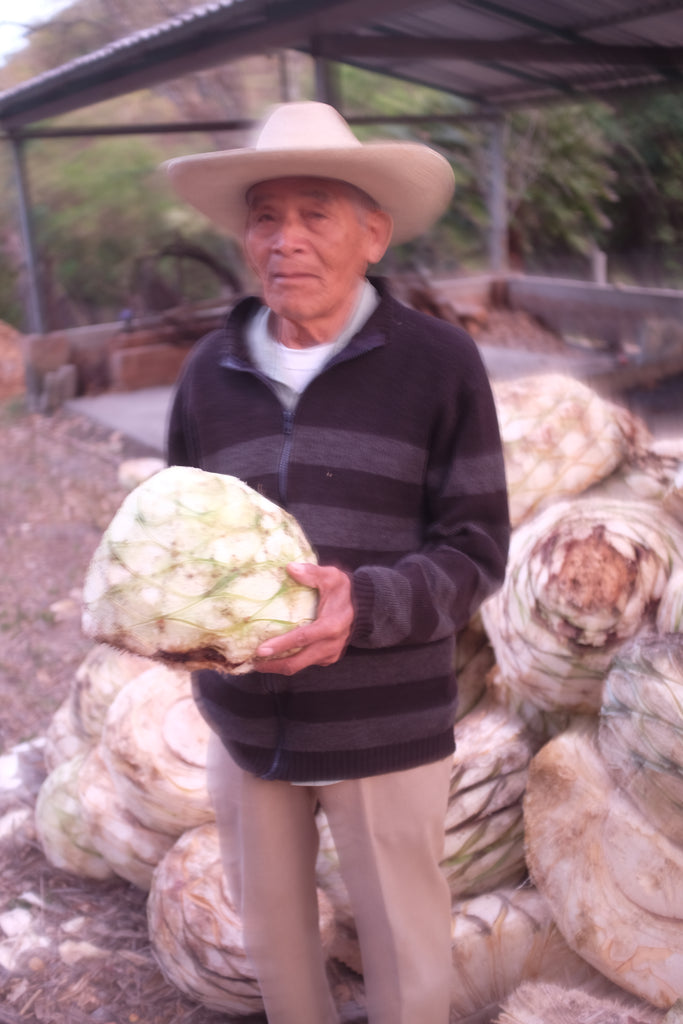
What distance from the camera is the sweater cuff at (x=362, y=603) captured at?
1379 mm

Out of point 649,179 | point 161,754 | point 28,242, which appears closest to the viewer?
point 161,754

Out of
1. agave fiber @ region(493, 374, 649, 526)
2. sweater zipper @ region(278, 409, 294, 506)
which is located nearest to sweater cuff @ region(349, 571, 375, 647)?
sweater zipper @ region(278, 409, 294, 506)

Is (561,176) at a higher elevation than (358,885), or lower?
lower

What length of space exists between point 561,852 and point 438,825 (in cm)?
42

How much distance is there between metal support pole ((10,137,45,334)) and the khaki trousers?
770 cm

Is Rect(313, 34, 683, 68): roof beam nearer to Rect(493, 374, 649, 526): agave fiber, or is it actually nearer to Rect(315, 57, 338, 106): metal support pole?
Rect(315, 57, 338, 106): metal support pole

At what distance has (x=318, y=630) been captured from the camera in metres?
1.35

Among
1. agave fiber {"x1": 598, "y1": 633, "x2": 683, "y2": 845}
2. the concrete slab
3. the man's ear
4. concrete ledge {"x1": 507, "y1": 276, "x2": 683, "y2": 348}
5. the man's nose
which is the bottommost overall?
the concrete slab

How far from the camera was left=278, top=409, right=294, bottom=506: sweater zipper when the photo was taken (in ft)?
5.17

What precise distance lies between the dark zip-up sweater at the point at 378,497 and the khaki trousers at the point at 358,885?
8 centimetres

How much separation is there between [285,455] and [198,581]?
0.29 m

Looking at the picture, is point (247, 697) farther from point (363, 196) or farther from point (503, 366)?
point (503, 366)

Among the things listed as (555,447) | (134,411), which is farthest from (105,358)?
(555,447)

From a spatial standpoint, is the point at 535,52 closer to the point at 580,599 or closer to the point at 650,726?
the point at 580,599
